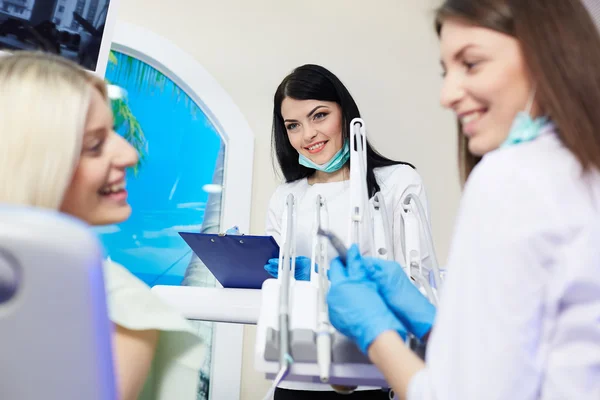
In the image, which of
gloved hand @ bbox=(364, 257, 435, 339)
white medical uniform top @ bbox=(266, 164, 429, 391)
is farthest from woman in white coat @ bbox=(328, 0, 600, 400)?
white medical uniform top @ bbox=(266, 164, 429, 391)

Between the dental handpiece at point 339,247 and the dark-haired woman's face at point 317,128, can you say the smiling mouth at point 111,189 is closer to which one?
the dental handpiece at point 339,247

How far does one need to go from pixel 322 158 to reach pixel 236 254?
2.13ft

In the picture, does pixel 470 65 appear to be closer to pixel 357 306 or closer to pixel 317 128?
pixel 357 306

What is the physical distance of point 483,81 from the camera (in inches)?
29.6

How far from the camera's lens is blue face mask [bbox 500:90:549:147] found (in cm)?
71

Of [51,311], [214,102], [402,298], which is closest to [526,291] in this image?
[402,298]

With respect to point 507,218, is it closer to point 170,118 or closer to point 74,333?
point 74,333

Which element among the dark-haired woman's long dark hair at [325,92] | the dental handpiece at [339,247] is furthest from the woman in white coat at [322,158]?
the dental handpiece at [339,247]

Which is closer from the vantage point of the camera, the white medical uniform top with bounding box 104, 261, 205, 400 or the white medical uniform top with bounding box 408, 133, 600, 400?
the white medical uniform top with bounding box 408, 133, 600, 400

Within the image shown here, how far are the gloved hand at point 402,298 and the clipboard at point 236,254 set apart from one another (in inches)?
18.5

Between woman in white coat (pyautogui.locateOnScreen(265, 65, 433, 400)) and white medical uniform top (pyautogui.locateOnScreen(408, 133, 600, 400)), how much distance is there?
118cm

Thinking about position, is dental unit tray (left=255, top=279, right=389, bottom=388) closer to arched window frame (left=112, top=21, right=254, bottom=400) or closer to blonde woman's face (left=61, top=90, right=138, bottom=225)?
blonde woman's face (left=61, top=90, right=138, bottom=225)

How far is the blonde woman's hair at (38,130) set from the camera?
646 millimetres

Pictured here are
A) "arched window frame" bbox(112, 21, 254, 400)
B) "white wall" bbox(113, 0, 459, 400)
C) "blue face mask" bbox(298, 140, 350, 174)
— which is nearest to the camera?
"blue face mask" bbox(298, 140, 350, 174)
